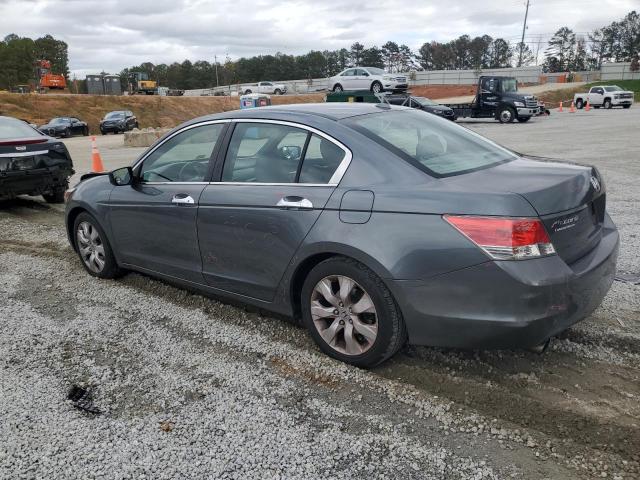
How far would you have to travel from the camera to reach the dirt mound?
45.8 metres

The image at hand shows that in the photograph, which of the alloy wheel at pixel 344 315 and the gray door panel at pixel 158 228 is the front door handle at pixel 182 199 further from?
the alloy wheel at pixel 344 315

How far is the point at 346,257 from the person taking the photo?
10.8 feet

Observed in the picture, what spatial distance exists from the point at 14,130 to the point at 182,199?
19.8 ft

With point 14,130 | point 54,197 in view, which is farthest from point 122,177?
→ point 54,197

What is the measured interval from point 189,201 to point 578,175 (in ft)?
8.61

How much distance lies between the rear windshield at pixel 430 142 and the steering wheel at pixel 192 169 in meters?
1.25

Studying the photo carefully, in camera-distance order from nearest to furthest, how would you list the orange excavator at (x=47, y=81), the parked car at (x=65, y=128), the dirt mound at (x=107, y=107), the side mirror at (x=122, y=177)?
the side mirror at (x=122, y=177), the parked car at (x=65, y=128), the dirt mound at (x=107, y=107), the orange excavator at (x=47, y=81)

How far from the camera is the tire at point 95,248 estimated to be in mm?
5156

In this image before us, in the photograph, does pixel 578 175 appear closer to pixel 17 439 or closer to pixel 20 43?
pixel 17 439

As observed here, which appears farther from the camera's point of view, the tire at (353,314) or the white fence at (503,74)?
the white fence at (503,74)

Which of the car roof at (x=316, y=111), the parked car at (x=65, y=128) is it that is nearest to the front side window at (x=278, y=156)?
the car roof at (x=316, y=111)

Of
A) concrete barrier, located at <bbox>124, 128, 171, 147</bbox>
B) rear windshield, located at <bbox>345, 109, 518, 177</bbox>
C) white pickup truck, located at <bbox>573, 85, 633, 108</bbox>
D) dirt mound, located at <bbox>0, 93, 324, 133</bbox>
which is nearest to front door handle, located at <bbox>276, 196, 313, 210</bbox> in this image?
rear windshield, located at <bbox>345, 109, 518, 177</bbox>

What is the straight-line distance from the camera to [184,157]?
4527mm

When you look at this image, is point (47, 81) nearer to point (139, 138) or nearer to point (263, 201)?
→ point (139, 138)
